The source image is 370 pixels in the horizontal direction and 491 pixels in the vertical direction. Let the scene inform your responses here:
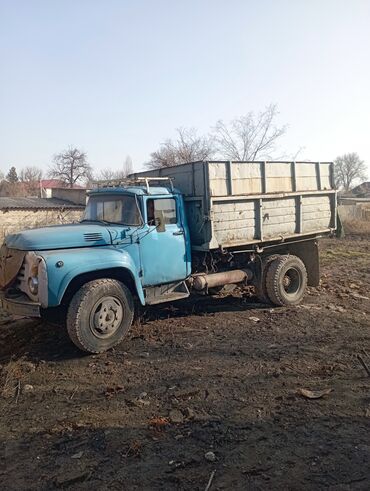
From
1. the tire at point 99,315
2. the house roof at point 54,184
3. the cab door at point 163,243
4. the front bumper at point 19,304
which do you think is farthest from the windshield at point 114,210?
the house roof at point 54,184

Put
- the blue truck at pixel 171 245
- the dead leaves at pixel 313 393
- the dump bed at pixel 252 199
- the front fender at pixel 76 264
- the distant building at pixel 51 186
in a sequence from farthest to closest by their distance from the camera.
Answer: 1. the distant building at pixel 51 186
2. the dump bed at pixel 252 199
3. the blue truck at pixel 171 245
4. the front fender at pixel 76 264
5. the dead leaves at pixel 313 393

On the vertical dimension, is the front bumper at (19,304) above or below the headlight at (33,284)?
below

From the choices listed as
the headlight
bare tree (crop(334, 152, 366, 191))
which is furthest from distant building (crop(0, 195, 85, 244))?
bare tree (crop(334, 152, 366, 191))

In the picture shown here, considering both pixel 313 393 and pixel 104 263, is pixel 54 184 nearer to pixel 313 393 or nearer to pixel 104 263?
pixel 104 263

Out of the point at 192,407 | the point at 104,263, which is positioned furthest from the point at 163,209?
the point at 192,407

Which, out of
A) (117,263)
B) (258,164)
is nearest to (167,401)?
(117,263)

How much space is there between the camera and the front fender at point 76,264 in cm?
536

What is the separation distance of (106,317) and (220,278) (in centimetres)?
251

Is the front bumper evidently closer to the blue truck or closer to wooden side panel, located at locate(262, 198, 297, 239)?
the blue truck

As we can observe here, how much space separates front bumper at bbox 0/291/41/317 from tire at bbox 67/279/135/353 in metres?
0.45

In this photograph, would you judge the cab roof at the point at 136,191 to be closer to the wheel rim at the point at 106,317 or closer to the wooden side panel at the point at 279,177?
the wheel rim at the point at 106,317

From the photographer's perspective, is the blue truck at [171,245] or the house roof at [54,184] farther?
the house roof at [54,184]

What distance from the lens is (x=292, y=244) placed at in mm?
9273

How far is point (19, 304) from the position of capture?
555 cm
